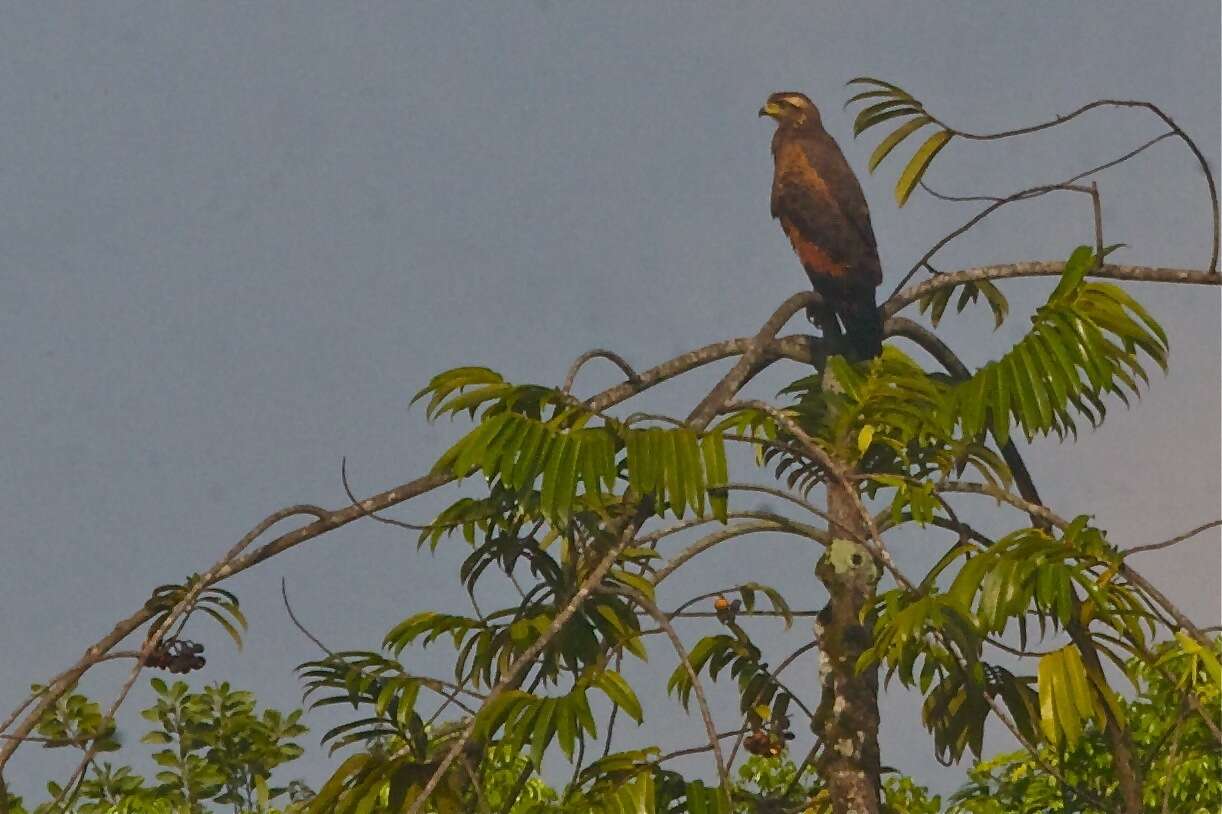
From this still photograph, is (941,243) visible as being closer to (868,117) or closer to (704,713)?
(868,117)

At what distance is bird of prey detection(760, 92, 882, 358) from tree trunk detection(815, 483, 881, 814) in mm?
1091

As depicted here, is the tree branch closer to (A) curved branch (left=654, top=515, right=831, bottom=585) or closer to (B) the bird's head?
(A) curved branch (left=654, top=515, right=831, bottom=585)

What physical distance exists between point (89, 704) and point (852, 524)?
3.88m

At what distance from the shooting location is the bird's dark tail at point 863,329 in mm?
7961

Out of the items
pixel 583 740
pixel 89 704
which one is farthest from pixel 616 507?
pixel 89 704

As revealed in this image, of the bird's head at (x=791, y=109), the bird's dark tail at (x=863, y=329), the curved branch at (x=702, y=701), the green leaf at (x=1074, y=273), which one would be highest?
the bird's head at (x=791, y=109)

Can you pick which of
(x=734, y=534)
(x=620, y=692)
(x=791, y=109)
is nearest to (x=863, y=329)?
(x=734, y=534)

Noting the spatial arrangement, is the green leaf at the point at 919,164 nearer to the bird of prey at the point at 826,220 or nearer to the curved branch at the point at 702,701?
the bird of prey at the point at 826,220

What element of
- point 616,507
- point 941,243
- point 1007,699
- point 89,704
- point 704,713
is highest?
point 941,243

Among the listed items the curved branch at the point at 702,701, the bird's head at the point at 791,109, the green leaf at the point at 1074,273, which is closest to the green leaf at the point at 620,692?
the curved branch at the point at 702,701

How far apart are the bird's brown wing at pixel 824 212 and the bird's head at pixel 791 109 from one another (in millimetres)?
243

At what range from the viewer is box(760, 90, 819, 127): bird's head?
1083cm

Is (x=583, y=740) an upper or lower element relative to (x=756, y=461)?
lower

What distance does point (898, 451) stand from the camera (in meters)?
6.93
